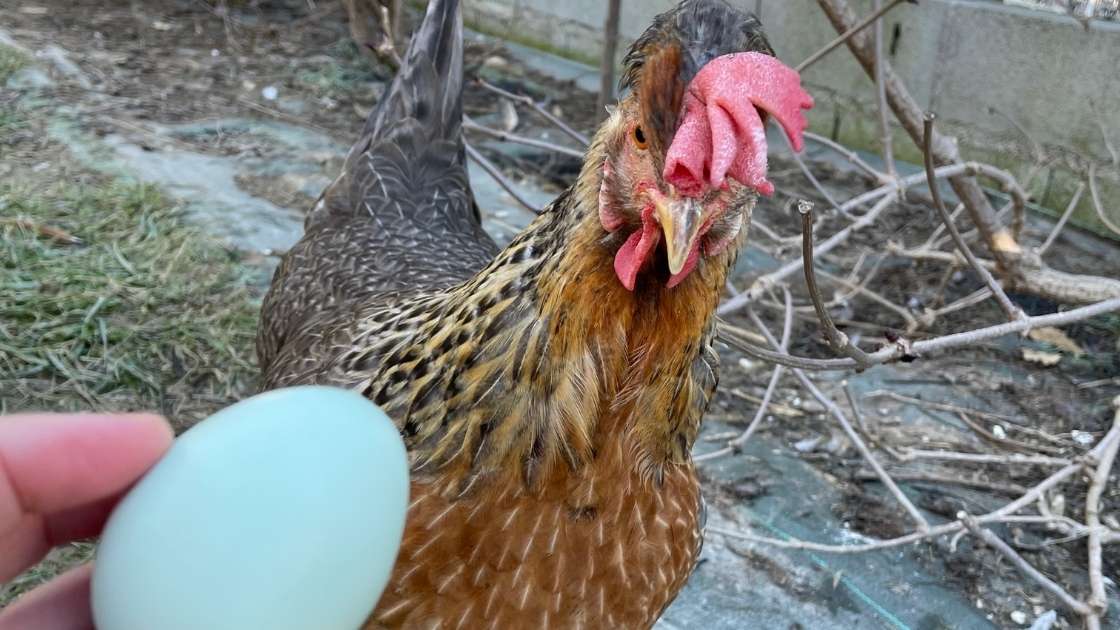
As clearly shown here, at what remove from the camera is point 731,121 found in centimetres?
111

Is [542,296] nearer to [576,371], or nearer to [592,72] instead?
[576,371]

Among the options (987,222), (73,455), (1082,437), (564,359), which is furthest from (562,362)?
(1082,437)

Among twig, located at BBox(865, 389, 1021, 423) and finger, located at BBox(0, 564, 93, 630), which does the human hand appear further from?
twig, located at BBox(865, 389, 1021, 423)

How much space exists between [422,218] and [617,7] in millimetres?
1666

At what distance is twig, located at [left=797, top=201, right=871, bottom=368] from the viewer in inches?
49.1

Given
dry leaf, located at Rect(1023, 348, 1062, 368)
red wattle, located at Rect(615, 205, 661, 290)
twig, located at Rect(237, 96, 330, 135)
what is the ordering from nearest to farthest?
Result: red wattle, located at Rect(615, 205, 661, 290)
dry leaf, located at Rect(1023, 348, 1062, 368)
twig, located at Rect(237, 96, 330, 135)

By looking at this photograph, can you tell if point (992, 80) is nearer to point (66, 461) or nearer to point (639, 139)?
point (639, 139)

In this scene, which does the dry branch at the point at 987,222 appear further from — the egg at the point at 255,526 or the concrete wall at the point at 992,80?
the egg at the point at 255,526

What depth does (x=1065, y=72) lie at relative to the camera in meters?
4.43

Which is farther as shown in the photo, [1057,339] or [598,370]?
[1057,339]

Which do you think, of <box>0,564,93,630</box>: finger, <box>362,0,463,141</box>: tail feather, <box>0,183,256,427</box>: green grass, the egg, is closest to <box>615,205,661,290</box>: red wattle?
the egg

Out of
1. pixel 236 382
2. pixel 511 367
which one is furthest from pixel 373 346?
pixel 236 382

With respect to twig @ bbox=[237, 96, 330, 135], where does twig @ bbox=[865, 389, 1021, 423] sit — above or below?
below

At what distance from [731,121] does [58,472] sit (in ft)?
3.06
